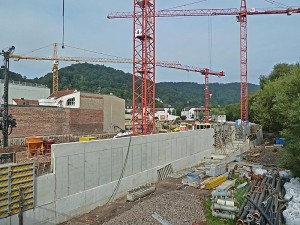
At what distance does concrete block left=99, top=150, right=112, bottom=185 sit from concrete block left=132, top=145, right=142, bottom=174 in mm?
2488

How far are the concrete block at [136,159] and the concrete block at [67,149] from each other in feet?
16.3

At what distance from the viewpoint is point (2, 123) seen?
20.1 metres

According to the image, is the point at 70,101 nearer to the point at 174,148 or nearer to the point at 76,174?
the point at 174,148

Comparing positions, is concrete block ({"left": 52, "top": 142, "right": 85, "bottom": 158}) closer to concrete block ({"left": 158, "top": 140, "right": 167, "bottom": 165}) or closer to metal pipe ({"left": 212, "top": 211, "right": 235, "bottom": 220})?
metal pipe ({"left": 212, "top": 211, "right": 235, "bottom": 220})

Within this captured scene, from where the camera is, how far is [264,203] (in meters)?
13.8

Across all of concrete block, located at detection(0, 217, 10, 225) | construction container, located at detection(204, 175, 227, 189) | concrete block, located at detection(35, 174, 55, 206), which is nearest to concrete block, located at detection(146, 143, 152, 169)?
construction container, located at detection(204, 175, 227, 189)

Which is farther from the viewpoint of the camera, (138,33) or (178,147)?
(138,33)

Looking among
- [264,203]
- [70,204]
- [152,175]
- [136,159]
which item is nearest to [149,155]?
[152,175]

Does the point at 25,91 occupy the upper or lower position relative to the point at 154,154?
upper

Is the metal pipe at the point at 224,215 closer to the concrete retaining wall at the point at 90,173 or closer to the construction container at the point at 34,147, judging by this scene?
the concrete retaining wall at the point at 90,173

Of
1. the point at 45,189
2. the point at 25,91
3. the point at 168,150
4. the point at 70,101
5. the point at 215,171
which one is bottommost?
the point at 215,171

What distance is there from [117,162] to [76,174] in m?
3.51

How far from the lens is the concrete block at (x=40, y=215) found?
458 inches

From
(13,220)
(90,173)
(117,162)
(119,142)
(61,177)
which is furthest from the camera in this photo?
(119,142)
